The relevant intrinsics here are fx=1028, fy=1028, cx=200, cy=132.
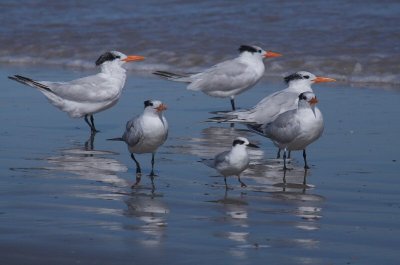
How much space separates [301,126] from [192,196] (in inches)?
54.3

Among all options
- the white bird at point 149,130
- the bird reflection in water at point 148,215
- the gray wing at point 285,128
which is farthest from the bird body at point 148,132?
the gray wing at point 285,128

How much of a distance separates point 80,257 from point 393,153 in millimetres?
3572

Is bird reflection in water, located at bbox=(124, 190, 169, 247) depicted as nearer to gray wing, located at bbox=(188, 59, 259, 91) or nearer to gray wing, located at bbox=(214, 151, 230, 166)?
gray wing, located at bbox=(214, 151, 230, 166)

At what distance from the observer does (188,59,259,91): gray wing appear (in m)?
10.7

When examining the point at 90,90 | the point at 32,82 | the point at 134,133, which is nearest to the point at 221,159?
the point at 134,133

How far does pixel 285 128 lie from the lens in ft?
24.9

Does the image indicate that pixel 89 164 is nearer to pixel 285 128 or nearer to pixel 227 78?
pixel 285 128

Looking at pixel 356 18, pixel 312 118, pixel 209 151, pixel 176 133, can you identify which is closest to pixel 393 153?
pixel 312 118

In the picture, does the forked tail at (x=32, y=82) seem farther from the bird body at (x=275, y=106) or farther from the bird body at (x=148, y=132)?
the bird body at (x=148, y=132)

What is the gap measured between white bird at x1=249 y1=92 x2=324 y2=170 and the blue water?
408 cm

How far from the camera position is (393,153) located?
7.77 m

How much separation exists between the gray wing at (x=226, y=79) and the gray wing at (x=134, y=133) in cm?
345

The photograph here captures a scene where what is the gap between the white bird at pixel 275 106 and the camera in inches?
340

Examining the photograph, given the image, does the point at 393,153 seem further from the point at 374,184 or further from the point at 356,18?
the point at 356,18
